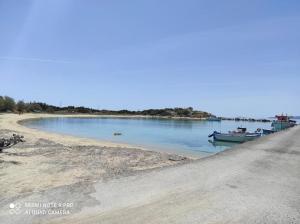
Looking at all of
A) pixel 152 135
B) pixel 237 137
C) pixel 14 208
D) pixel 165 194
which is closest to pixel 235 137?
pixel 237 137

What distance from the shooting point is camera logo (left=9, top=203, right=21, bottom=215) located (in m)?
6.19

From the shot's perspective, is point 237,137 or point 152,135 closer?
point 237,137

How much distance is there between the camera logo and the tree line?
103555 millimetres

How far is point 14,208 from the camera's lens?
6430 millimetres

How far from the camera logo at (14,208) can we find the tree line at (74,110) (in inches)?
4077

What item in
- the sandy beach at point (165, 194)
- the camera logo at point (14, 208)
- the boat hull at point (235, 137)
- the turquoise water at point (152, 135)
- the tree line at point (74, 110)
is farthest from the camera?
the tree line at point (74, 110)

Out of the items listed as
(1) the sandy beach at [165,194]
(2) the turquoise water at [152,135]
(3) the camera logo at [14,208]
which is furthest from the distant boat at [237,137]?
(3) the camera logo at [14,208]

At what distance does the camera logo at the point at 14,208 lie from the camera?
619cm

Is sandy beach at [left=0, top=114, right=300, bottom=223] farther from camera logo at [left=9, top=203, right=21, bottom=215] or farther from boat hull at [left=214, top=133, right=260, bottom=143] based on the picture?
boat hull at [left=214, top=133, right=260, bottom=143]

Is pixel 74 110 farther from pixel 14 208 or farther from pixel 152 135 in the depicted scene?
pixel 14 208

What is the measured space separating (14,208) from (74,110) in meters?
165

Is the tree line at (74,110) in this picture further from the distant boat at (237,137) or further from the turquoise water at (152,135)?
the distant boat at (237,137)

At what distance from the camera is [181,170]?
32.7 feet

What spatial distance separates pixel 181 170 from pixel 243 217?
13.5ft
